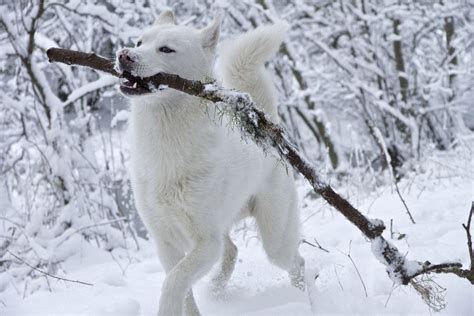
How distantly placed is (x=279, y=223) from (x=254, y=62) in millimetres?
1102

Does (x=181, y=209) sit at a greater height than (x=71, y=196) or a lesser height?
lesser

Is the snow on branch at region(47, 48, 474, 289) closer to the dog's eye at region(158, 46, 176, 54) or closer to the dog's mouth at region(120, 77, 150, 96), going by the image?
the dog's mouth at region(120, 77, 150, 96)

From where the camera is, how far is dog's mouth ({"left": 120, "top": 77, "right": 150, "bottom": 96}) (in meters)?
2.66

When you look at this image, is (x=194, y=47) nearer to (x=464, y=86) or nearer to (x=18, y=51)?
(x=18, y=51)

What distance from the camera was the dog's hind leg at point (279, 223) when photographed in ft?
12.1

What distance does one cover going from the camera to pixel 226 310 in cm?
306

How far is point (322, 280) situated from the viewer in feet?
10.6

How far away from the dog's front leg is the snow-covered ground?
39 centimetres

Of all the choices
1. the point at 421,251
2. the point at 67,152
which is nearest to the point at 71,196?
the point at 67,152

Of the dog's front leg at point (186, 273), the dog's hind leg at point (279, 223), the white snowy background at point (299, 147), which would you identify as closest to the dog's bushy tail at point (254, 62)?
the dog's hind leg at point (279, 223)

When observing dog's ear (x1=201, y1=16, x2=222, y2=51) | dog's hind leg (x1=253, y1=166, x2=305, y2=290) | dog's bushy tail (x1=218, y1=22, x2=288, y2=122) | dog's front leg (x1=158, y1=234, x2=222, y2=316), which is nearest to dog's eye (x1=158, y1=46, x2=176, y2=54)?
dog's ear (x1=201, y1=16, x2=222, y2=51)

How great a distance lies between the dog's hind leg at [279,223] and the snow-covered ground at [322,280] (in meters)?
0.14

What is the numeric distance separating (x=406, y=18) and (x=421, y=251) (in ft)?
24.0

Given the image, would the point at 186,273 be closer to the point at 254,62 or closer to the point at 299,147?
the point at 299,147
